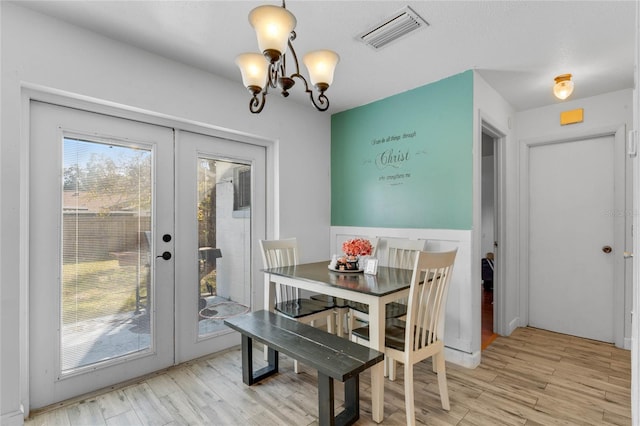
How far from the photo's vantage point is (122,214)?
2.46 metres

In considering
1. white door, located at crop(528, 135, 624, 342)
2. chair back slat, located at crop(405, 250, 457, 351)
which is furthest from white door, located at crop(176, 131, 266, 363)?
white door, located at crop(528, 135, 624, 342)

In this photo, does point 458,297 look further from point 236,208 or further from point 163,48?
point 163,48

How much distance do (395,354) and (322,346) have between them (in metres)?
0.45

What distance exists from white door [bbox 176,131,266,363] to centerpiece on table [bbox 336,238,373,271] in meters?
1.09

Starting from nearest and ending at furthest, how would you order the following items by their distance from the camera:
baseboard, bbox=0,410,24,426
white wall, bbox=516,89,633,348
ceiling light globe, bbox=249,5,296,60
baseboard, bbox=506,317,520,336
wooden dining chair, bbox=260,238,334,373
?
1. ceiling light globe, bbox=249,5,296,60
2. baseboard, bbox=0,410,24,426
3. wooden dining chair, bbox=260,238,334,373
4. white wall, bbox=516,89,633,348
5. baseboard, bbox=506,317,520,336

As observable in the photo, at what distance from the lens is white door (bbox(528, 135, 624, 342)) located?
10.7ft

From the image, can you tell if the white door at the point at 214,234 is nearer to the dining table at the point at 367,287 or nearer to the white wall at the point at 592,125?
the dining table at the point at 367,287

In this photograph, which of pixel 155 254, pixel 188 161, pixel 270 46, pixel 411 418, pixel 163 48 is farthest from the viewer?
pixel 188 161

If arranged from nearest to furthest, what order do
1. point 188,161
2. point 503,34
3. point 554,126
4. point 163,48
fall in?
point 503,34
point 163,48
point 188,161
point 554,126

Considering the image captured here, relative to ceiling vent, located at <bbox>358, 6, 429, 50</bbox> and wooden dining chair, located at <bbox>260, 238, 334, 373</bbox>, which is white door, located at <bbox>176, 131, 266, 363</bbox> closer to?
wooden dining chair, located at <bbox>260, 238, 334, 373</bbox>

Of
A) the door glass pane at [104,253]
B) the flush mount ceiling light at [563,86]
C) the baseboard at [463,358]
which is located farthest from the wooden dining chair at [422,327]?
the flush mount ceiling light at [563,86]

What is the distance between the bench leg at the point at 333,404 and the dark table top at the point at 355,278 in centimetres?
53

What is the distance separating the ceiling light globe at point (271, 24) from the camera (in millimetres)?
1452

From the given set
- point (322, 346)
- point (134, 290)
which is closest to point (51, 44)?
point (134, 290)
